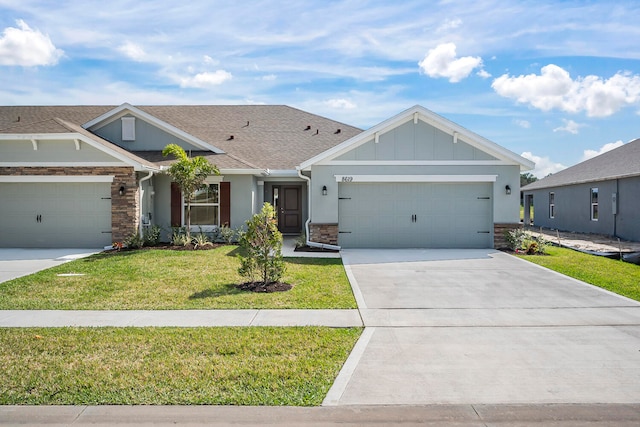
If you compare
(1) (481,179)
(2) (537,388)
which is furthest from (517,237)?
(2) (537,388)

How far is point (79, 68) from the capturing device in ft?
59.1

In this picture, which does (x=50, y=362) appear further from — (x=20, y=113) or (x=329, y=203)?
(x=20, y=113)

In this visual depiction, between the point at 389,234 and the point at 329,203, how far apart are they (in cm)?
217

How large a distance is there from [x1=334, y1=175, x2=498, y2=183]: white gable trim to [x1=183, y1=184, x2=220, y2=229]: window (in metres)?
4.63

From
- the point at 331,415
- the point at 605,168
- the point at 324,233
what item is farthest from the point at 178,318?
the point at 605,168

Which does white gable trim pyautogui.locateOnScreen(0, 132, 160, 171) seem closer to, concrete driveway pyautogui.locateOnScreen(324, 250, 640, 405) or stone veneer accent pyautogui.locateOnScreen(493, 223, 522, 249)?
concrete driveway pyautogui.locateOnScreen(324, 250, 640, 405)

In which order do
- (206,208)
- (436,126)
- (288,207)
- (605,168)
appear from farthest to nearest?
(605,168), (288,207), (206,208), (436,126)

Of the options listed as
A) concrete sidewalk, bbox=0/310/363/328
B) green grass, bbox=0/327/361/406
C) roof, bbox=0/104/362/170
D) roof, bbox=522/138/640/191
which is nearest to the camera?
green grass, bbox=0/327/361/406

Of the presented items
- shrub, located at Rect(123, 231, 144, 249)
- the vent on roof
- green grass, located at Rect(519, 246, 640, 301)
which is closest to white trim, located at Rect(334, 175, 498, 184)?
green grass, located at Rect(519, 246, 640, 301)

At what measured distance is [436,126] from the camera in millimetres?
14133

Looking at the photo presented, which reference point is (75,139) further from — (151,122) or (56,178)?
(151,122)

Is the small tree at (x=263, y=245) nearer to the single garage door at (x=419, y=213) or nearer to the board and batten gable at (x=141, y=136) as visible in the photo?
the single garage door at (x=419, y=213)

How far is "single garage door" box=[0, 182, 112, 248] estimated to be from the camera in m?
14.1

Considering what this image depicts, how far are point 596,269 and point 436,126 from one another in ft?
19.6
